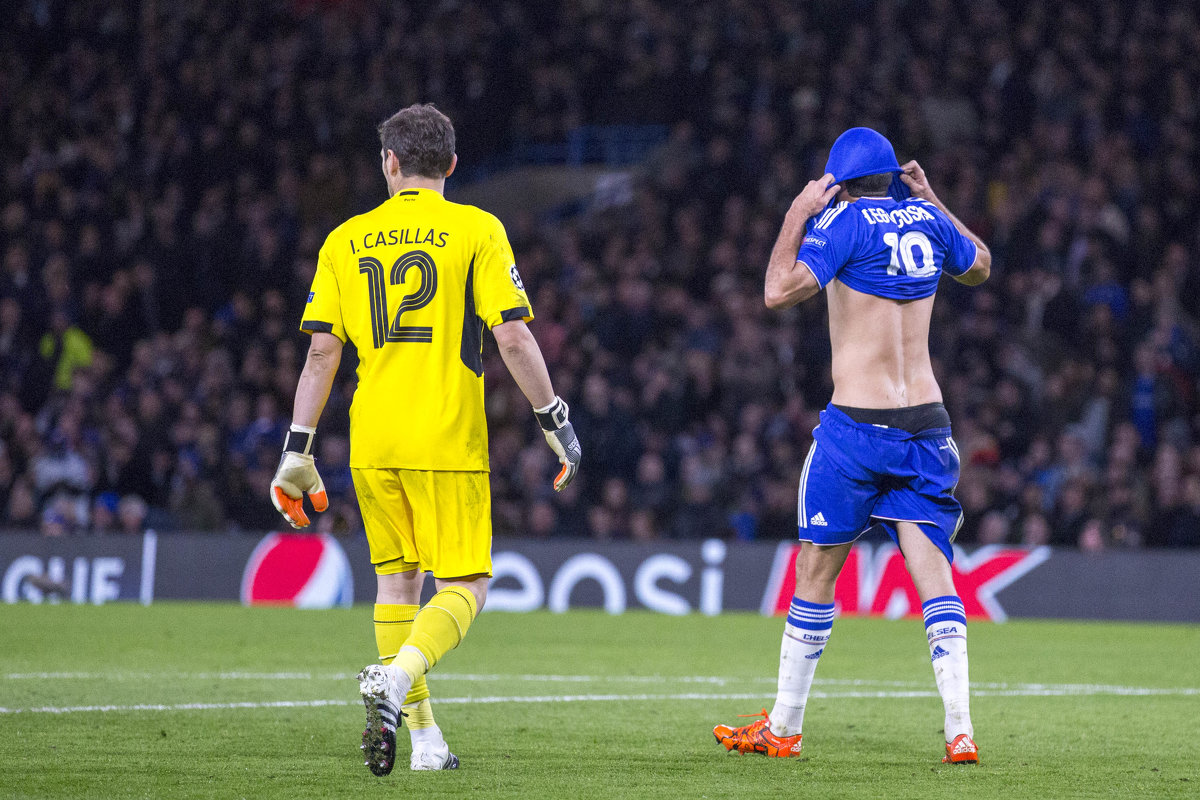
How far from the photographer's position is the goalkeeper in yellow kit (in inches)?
223

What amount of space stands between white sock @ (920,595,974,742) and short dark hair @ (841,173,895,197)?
158 centimetres

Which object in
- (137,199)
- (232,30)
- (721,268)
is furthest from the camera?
(232,30)

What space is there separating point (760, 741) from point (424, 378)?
6.32ft

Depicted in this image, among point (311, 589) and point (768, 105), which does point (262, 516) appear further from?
point (768, 105)

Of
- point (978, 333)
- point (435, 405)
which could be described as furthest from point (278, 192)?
point (435, 405)

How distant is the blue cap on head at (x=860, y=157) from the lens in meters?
6.19

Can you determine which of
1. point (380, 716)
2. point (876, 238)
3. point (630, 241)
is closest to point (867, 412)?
point (876, 238)

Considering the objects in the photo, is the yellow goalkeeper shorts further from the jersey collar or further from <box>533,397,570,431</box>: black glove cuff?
the jersey collar

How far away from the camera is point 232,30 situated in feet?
76.8

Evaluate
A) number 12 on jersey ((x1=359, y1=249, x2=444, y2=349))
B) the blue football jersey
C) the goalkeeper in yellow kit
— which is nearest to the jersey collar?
the goalkeeper in yellow kit

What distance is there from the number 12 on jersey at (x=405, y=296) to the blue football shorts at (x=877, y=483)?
5.22 ft

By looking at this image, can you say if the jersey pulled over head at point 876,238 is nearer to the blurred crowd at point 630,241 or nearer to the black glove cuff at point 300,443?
the black glove cuff at point 300,443

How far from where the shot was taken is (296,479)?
568cm

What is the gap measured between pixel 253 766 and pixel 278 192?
1655 centimetres
